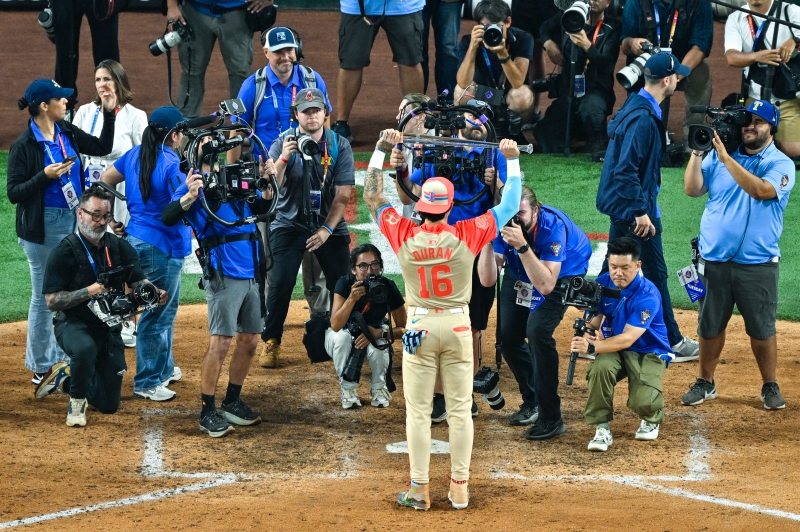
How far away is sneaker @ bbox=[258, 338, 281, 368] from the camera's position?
9.69m

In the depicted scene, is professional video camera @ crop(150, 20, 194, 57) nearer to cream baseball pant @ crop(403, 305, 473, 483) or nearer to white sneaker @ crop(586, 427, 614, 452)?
cream baseball pant @ crop(403, 305, 473, 483)

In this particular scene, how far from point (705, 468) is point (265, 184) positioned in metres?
3.36

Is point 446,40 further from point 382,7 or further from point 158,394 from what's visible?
point 158,394

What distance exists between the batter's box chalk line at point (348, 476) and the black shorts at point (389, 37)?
6.00 m

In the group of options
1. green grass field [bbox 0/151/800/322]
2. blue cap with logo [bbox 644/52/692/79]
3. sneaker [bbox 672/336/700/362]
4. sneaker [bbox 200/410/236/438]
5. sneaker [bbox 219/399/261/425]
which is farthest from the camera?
green grass field [bbox 0/151/800/322]

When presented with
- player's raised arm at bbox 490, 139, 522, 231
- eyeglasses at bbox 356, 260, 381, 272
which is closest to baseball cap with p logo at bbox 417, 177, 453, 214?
player's raised arm at bbox 490, 139, 522, 231

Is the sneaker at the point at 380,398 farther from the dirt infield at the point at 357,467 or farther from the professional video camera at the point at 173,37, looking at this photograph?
the professional video camera at the point at 173,37

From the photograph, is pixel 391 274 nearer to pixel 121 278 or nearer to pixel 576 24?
pixel 576 24

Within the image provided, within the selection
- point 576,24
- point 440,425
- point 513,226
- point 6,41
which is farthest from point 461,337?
point 6,41

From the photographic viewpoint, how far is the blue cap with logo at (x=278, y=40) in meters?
9.77

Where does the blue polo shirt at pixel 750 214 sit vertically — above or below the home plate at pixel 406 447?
above

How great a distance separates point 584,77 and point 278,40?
4.98 m

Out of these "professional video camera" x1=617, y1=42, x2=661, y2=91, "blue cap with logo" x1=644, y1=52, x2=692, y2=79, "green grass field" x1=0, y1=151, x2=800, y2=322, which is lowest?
→ "green grass field" x1=0, y1=151, x2=800, y2=322

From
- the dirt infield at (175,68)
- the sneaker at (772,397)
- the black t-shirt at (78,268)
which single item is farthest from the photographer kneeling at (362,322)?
the dirt infield at (175,68)
